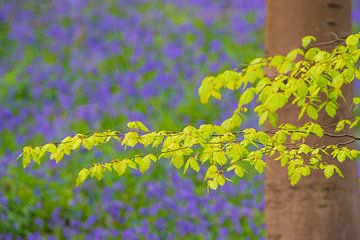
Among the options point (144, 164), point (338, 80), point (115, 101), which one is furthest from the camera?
point (115, 101)

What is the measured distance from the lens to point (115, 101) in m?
7.83

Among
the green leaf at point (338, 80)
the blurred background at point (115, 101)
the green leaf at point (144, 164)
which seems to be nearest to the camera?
the green leaf at point (338, 80)

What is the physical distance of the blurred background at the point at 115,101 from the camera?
19.1 ft

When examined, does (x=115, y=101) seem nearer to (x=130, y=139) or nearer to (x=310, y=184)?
(x=310, y=184)

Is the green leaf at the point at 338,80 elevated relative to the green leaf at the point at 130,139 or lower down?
elevated

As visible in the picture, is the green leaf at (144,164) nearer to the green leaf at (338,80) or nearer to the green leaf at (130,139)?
the green leaf at (130,139)

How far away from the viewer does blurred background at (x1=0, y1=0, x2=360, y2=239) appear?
583cm

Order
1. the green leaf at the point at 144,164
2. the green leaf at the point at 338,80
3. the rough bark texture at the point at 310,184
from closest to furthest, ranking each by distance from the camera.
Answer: the green leaf at the point at 338,80 → the green leaf at the point at 144,164 → the rough bark texture at the point at 310,184

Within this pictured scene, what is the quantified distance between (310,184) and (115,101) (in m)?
4.12

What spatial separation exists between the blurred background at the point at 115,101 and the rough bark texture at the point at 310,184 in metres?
1.41

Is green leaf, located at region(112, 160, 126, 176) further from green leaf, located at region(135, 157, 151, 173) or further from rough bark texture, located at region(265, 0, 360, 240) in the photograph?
rough bark texture, located at region(265, 0, 360, 240)

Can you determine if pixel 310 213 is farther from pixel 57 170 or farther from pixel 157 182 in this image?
pixel 57 170

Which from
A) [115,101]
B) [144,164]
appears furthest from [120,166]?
[115,101]

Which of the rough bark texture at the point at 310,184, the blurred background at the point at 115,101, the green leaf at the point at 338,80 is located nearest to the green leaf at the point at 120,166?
the green leaf at the point at 338,80
